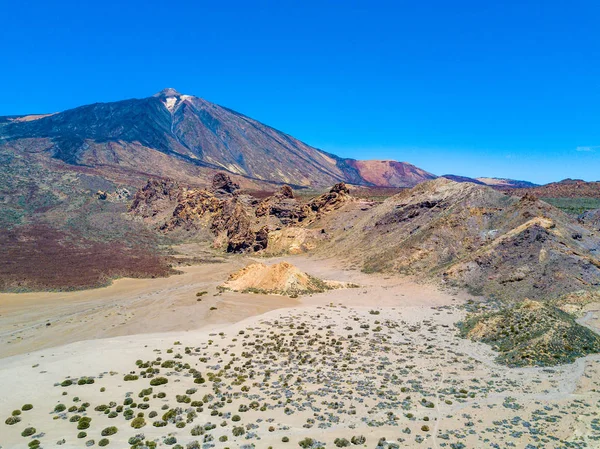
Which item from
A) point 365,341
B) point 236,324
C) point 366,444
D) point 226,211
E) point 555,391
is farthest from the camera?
point 226,211

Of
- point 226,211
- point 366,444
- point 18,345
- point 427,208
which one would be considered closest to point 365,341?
point 366,444

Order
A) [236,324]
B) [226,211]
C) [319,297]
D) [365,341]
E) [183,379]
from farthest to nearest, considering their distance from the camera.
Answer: [226,211] → [319,297] → [236,324] → [365,341] → [183,379]

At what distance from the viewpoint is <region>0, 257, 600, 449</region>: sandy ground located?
45.9 feet

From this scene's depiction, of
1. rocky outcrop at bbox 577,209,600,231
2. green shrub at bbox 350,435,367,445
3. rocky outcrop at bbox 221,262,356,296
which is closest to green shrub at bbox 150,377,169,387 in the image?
green shrub at bbox 350,435,367,445

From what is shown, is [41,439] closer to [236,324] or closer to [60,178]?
[236,324]

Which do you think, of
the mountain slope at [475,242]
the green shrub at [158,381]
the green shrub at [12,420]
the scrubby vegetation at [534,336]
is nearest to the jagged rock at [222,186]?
the mountain slope at [475,242]

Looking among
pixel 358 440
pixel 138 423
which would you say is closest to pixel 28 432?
pixel 138 423

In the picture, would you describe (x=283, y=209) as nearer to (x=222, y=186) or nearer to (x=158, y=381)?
(x=222, y=186)

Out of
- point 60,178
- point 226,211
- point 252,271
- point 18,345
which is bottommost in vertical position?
point 18,345

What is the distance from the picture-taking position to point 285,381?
60.4 feet

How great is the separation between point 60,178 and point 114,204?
2616 centimetres

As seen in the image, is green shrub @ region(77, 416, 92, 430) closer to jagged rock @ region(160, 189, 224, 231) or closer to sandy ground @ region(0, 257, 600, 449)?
sandy ground @ region(0, 257, 600, 449)

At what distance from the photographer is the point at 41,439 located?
13656mm

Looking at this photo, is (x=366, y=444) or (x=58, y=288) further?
(x=58, y=288)
